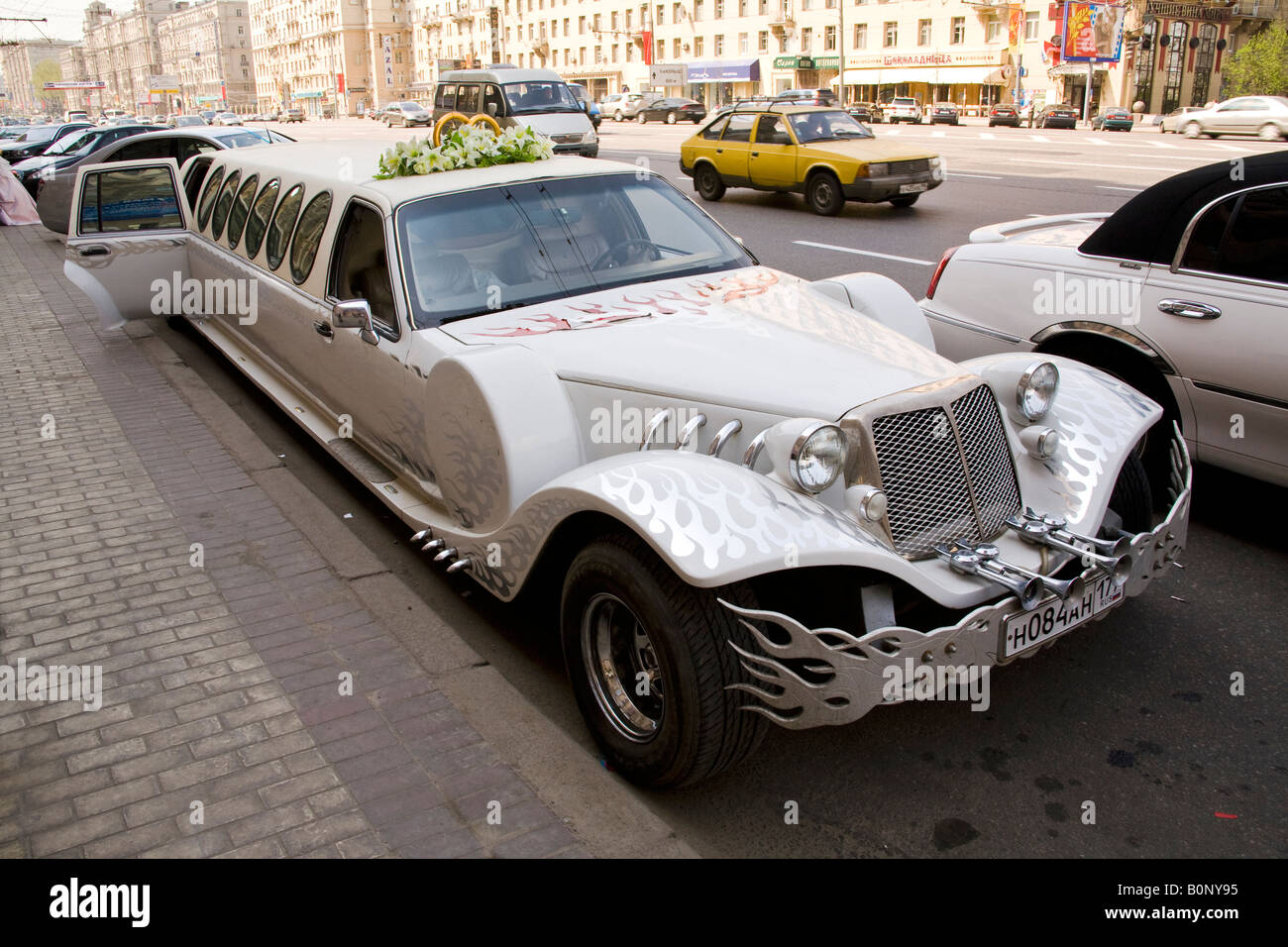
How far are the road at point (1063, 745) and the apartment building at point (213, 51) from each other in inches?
6808

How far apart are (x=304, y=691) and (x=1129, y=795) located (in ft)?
9.20

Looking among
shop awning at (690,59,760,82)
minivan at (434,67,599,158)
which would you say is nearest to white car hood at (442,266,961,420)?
minivan at (434,67,599,158)

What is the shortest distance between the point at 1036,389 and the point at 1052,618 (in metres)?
1.00

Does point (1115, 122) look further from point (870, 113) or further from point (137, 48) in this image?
point (137, 48)

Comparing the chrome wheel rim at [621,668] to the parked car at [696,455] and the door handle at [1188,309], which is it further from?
the door handle at [1188,309]

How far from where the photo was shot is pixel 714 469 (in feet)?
9.83

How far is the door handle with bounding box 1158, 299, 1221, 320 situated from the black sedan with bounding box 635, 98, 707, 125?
54.3 metres

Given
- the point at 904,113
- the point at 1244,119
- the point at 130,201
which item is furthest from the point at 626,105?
the point at 130,201

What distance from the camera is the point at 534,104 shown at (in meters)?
24.6

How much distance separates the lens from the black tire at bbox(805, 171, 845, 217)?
53.0 feet

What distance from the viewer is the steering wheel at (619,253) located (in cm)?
459

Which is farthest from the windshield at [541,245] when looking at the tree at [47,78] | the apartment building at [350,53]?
the tree at [47,78]

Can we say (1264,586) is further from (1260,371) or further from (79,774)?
(79,774)
